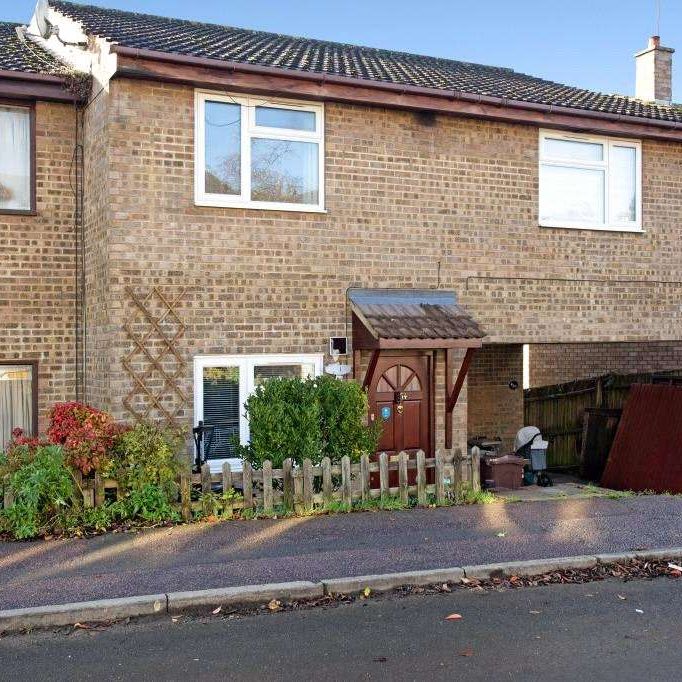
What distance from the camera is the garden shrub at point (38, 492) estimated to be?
27.4 feet

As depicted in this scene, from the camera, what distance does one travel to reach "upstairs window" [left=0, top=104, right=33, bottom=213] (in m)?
11.2

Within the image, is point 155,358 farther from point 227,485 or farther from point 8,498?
point 8,498

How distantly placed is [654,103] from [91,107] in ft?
34.6

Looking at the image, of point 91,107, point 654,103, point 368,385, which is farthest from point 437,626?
point 654,103

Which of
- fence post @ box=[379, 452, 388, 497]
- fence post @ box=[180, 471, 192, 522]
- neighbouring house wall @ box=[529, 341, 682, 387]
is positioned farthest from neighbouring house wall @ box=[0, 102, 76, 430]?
neighbouring house wall @ box=[529, 341, 682, 387]

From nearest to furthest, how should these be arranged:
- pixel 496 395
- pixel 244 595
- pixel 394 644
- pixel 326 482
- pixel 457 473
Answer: pixel 394 644 < pixel 244 595 < pixel 326 482 < pixel 457 473 < pixel 496 395

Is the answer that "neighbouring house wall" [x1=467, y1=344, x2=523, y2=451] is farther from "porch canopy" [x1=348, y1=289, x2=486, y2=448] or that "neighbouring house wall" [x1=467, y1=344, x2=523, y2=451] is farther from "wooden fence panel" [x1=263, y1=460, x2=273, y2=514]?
"wooden fence panel" [x1=263, y1=460, x2=273, y2=514]

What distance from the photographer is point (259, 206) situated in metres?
11.1

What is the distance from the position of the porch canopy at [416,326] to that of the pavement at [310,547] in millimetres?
2099

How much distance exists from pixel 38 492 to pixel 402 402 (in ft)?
17.2

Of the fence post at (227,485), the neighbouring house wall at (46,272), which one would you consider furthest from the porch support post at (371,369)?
the neighbouring house wall at (46,272)

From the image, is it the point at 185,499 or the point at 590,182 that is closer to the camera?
the point at 185,499

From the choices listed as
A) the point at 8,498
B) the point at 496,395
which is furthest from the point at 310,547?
the point at 496,395

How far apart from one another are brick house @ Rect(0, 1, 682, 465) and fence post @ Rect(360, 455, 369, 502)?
5.24 feet
